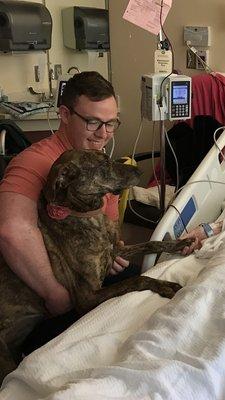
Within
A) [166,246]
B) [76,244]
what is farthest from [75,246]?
[166,246]

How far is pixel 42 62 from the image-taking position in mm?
4230

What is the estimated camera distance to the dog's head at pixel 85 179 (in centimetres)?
154

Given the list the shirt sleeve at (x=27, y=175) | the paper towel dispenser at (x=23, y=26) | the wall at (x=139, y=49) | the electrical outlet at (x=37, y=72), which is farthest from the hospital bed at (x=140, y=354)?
the electrical outlet at (x=37, y=72)

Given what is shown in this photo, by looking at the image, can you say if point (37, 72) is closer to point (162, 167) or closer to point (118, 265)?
point (162, 167)

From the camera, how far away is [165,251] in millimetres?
1734

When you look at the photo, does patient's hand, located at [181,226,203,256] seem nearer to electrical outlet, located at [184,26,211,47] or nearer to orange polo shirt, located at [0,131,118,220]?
orange polo shirt, located at [0,131,118,220]

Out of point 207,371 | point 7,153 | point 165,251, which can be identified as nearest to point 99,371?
point 207,371

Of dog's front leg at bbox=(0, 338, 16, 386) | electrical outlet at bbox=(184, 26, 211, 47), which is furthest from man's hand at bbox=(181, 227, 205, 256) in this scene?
electrical outlet at bbox=(184, 26, 211, 47)

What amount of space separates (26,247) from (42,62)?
2975 mm

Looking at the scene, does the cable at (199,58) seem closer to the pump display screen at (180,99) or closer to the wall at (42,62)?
the wall at (42,62)

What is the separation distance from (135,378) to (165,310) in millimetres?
270

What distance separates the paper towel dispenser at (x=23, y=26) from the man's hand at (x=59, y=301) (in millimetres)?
2511

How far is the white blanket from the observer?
3.12 feet

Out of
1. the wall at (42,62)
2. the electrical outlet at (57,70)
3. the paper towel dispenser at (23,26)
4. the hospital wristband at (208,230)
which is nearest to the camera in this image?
the hospital wristband at (208,230)
